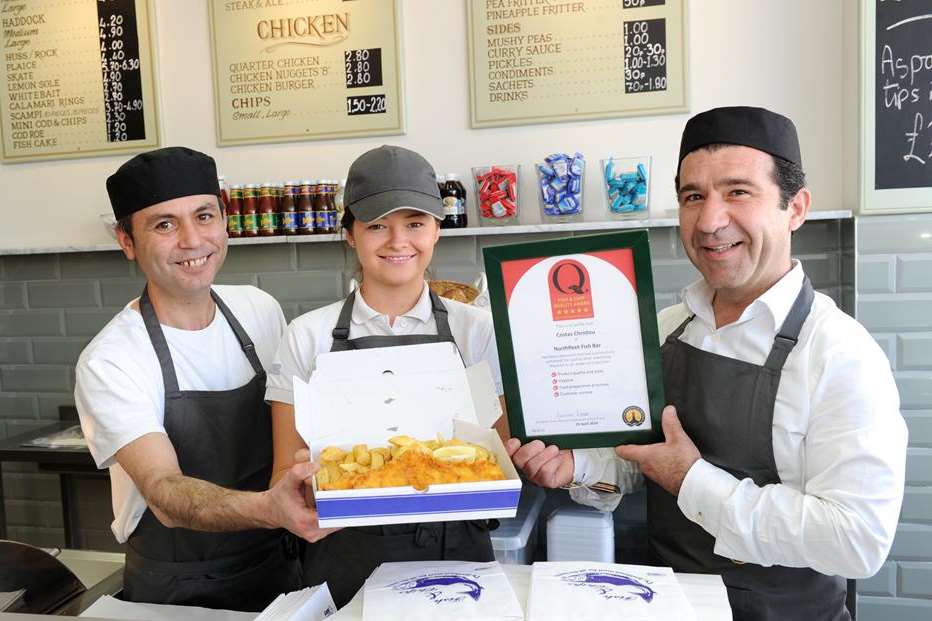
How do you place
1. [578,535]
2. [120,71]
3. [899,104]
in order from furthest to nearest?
1. [120,71]
2. [899,104]
3. [578,535]

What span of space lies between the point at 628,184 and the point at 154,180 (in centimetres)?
179

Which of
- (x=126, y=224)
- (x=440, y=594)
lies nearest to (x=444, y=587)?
(x=440, y=594)

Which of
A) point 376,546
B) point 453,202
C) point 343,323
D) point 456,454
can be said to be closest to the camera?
point 456,454

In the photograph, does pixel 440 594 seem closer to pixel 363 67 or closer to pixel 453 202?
pixel 453 202

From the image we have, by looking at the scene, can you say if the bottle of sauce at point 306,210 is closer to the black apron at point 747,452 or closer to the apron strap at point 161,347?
the apron strap at point 161,347

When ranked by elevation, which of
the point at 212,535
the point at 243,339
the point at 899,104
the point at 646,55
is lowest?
the point at 212,535

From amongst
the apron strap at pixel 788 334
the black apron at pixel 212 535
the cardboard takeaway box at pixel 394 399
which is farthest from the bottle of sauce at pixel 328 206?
the apron strap at pixel 788 334

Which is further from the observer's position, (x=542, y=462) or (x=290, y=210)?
(x=290, y=210)

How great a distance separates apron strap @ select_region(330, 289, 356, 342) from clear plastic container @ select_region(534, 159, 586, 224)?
1.44 m

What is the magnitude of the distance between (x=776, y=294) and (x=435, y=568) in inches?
32.3

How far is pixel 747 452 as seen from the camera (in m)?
1.37

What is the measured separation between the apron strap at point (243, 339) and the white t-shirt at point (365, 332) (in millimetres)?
240

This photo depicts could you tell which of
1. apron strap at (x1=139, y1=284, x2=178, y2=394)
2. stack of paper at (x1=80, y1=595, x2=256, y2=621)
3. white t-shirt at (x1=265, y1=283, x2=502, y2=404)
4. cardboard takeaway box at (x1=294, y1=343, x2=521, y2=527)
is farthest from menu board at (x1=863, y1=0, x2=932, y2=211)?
stack of paper at (x1=80, y1=595, x2=256, y2=621)

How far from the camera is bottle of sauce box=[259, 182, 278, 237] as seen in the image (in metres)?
3.19
